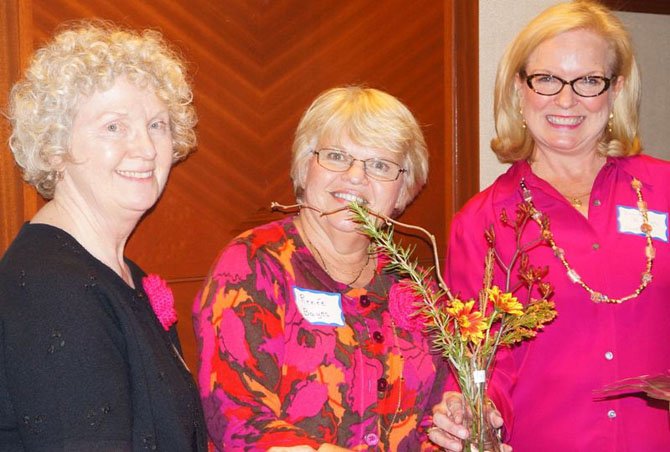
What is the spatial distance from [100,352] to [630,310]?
155cm

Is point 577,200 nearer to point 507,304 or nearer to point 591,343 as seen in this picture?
point 591,343

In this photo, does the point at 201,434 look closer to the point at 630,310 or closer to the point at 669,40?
the point at 630,310

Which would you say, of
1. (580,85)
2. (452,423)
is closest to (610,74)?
(580,85)

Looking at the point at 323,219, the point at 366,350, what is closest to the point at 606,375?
the point at 366,350

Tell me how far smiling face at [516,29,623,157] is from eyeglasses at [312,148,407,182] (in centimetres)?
49

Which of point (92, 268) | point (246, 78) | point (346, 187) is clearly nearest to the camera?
point (92, 268)

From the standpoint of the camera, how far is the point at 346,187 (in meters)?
2.42

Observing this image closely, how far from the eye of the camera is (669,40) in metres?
4.36

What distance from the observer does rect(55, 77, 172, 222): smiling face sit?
194cm

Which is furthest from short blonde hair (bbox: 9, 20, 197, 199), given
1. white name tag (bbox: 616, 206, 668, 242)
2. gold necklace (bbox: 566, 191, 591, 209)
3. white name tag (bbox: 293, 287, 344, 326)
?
white name tag (bbox: 616, 206, 668, 242)

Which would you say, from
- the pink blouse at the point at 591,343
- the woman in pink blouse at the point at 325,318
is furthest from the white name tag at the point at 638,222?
the woman in pink blouse at the point at 325,318

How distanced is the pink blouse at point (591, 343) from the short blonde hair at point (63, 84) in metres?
1.15

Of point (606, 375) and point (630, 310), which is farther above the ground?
point (630, 310)

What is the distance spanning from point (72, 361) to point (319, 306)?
33.0 inches
